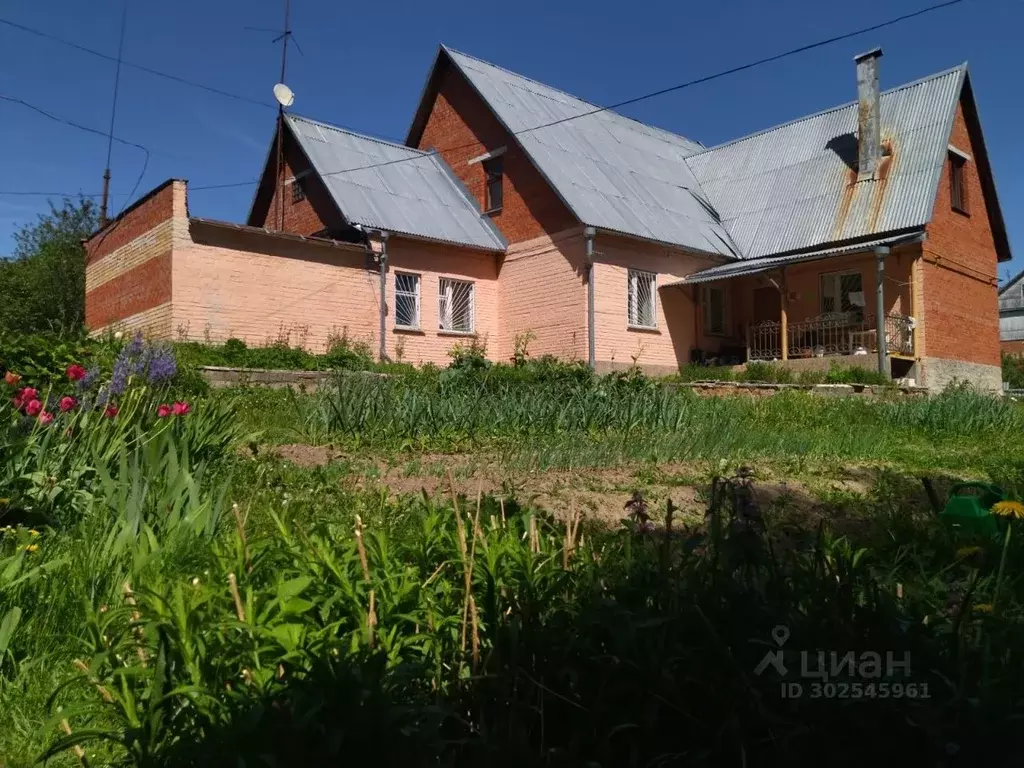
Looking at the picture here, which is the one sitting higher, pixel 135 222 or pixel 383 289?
pixel 135 222

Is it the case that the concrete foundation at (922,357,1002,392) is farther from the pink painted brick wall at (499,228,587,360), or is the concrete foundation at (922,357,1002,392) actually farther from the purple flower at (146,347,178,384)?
the purple flower at (146,347,178,384)

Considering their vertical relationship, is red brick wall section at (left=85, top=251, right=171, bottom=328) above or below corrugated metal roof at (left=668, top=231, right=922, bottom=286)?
below

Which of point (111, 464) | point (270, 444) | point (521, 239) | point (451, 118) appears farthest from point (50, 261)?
point (111, 464)

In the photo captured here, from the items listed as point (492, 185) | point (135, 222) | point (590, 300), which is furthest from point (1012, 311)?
point (135, 222)

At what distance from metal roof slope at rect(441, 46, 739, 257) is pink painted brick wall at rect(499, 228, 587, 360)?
1.11 m

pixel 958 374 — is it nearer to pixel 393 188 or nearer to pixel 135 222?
pixel 393 188

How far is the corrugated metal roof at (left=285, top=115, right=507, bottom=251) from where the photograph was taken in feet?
55.1

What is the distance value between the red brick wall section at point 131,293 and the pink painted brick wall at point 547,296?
24.3 ft

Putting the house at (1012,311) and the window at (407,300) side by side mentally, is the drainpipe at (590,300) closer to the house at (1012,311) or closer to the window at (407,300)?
the window at (407,300)

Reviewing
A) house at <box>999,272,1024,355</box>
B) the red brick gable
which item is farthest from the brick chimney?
house at <box>999,272,1024,355</box>

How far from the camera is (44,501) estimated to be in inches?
138

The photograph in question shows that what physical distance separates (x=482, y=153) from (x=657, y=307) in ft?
18.5

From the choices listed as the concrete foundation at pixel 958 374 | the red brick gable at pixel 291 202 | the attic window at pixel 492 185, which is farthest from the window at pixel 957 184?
the red brick gable at pixel 291 202

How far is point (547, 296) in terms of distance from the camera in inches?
691
